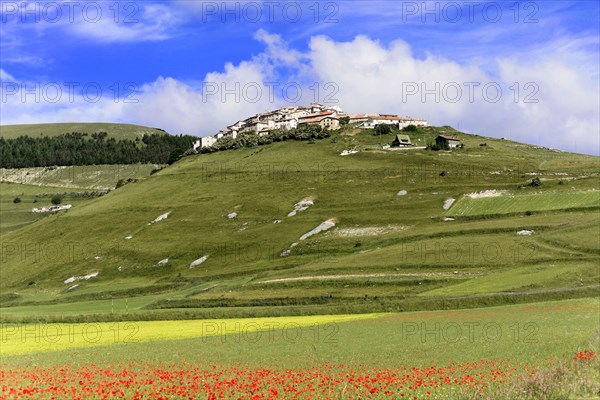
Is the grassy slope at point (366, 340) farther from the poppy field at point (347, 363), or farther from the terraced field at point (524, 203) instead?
the terraced field at point (524, 203)

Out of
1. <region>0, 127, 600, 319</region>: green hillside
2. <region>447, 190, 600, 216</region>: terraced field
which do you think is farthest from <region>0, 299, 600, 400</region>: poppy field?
<region>447, 190, 600, 216</region>: terraced field

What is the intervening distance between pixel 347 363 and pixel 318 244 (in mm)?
89934

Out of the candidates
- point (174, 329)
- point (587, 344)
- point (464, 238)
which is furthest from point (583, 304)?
point (464, 238)

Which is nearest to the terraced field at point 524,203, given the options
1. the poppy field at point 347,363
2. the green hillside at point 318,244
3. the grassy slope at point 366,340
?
the green hillside at point 318,244

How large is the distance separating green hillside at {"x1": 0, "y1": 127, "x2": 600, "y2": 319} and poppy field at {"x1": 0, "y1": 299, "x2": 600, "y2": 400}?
2075cm

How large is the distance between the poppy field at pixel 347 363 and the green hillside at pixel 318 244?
20748 mm

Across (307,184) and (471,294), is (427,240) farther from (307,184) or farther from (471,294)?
(307,184)

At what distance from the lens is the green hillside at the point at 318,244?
7644 cm

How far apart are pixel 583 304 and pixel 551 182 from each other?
105296mm

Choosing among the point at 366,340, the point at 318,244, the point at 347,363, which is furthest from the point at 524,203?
the point at 347,363

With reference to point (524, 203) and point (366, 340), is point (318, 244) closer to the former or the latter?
point (524, 203)

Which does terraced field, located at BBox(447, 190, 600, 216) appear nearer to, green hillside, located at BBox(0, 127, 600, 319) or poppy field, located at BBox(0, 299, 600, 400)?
green hillside, located at BBox(0, 127, 600, 319)

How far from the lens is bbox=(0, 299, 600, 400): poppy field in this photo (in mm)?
22500

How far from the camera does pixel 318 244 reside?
397 ft
